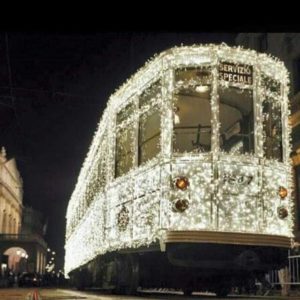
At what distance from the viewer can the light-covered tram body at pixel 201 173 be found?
28.5ft

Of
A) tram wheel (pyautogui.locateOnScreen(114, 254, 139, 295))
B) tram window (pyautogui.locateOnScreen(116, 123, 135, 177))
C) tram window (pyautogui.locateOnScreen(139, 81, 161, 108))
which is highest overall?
tram window (pyautogui.locateOnScreen(139, 81, 161, 108))

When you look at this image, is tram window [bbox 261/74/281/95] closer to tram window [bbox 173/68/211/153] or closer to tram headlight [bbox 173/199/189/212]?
tram window [bbox 173/68/211/153]

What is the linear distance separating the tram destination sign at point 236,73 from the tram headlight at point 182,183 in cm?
170

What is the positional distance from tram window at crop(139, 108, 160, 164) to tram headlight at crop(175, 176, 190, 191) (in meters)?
0.65

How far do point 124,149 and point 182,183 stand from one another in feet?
5.74

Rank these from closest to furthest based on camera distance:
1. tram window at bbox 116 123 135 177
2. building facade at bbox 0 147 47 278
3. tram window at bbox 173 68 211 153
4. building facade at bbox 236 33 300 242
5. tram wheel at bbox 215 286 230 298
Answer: tram window at bbox 173 68 211 153 < tram wheel at bbox 215 286 230 298 < tram window at bbox 116 123 135 177 < building facade at bbox 236 33 300 242 < building facade at bbox 0 147 47 278

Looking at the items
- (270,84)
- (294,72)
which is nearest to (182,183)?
(270,84)

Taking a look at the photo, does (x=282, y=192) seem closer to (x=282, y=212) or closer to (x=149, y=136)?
(x=282, y=212)

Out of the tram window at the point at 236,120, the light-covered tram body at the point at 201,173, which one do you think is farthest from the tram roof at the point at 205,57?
the tram window at the point at 236,120

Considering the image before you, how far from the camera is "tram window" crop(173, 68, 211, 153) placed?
9195 millimetres

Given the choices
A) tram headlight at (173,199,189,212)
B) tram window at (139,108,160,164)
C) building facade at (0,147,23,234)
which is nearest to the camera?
tram headlight at (173,199,189,212)

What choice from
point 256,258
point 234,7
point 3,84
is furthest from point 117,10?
point 3,84

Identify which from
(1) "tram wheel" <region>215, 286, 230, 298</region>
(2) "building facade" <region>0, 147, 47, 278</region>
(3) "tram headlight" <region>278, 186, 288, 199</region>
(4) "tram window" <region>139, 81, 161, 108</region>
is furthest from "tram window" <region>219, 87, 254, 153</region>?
(2) "building facade" <region>0, 147, 47, 278</region>

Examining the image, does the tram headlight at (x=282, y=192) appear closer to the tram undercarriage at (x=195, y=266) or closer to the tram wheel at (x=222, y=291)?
the tram undercarriage at (x=195, y=266)
